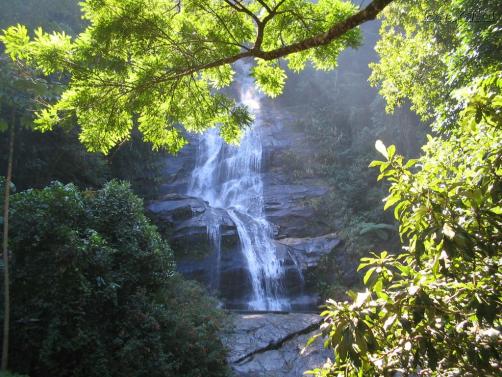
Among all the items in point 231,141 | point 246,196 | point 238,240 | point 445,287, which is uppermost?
point 246,196

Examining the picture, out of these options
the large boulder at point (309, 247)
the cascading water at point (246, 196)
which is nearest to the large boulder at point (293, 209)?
the cascading water at point (246, 196)

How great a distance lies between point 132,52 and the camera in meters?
3.58

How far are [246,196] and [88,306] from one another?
13016 mm

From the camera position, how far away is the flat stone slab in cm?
773

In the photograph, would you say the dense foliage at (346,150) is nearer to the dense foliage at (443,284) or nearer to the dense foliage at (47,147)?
the dense foliage at (47,147)

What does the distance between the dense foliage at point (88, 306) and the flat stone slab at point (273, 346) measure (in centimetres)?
110

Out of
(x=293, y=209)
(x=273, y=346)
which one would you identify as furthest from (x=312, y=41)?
(x=293, y=209)

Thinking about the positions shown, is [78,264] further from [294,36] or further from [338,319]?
[338,319]

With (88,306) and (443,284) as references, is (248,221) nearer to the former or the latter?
(88,306)

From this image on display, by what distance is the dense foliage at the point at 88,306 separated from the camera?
221 inches

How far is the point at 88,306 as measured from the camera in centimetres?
607

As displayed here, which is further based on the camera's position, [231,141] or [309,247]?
[309,247]

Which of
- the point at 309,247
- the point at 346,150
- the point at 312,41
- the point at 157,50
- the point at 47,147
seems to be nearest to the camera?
the point at 312,41

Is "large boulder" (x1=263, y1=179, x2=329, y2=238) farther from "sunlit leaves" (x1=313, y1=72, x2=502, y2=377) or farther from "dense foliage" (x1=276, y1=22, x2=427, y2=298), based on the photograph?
"sunlit leaves" (x1=313, y1=72, x2=502, y2=377)
